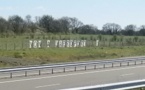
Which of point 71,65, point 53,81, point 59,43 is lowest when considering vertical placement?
point 53,81

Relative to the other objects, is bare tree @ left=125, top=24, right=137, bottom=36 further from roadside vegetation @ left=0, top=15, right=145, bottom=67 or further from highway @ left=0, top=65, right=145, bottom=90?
highway @ left=0, top=65, right=145, bottom=90

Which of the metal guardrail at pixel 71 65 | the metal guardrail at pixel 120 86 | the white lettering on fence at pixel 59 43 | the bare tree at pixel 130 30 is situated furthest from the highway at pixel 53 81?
the bare tree at pixel 130 30

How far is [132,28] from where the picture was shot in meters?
144

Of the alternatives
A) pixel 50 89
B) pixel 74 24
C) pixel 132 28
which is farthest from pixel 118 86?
pixel 132 28

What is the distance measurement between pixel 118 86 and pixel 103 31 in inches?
4826

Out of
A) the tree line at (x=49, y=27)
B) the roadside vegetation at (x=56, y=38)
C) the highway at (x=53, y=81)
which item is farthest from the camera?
the tree line at (x=49, y=27)

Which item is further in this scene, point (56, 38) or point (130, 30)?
point (130, 30)

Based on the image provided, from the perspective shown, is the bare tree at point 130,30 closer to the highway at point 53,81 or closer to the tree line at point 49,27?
the tree line at point 49,27

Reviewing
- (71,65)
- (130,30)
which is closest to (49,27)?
(130,30)

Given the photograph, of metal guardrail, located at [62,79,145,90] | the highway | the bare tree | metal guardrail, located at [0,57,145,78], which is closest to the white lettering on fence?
metal guardrail, located at [0,57,145,78]

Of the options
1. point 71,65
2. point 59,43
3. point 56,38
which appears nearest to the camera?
point 71,65

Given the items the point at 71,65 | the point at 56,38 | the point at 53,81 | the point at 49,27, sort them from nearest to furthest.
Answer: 1. the point at 53,81
2. the point at 71,65
3. the point at 56,38
4. the point at 49,27

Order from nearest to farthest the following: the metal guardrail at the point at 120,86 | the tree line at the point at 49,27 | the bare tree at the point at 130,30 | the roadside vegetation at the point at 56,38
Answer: the metal guardrail at the point at 120,86 < the roadside vegetation at the point at 56,38 < the tree line at the point at 49,27 < the bare tree at the point at 130,30

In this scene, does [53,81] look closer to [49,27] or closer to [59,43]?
[59,43]
